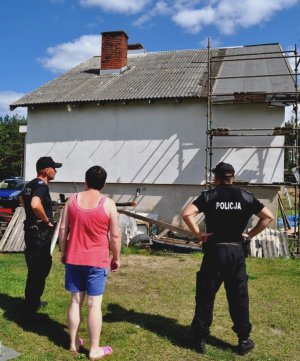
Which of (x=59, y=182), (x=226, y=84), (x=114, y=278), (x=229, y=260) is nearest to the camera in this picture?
(x=229, y=260)

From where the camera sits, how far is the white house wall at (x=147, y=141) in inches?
482

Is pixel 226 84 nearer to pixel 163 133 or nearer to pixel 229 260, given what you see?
pixel 163 133

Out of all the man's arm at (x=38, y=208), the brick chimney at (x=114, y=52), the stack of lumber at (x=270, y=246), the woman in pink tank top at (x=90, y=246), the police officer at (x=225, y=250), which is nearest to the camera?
the woman in pink tank top at (x=90, y=246)

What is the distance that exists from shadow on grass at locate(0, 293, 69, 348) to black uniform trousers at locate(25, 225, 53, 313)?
0.16 metres

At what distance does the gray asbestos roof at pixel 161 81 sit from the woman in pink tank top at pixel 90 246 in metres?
9.36

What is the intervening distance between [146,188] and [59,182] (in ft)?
11.0

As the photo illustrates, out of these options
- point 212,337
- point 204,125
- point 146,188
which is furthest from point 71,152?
point 212,337

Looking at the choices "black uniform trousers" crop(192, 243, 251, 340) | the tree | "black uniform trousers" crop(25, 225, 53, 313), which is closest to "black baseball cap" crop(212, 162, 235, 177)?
"black uniform trousers" crop(192, 243, 251, 340)

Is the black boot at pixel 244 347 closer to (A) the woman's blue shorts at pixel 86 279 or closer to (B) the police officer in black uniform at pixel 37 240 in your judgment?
(A) the woman's blue shorts at pixel 86 279

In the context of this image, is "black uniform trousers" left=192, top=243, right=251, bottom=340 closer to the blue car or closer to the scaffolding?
the scaffolding

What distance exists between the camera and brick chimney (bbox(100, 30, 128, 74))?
15.8 metres

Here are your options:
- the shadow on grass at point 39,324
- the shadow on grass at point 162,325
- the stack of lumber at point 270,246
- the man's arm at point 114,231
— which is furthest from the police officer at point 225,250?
the stack of lumber at point 270,246

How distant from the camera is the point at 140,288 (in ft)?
21.8

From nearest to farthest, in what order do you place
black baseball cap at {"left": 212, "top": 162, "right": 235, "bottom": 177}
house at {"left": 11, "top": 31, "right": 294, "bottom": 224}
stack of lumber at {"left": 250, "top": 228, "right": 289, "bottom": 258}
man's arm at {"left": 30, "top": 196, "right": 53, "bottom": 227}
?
black baseball cap at {"left": 212, "top": 162, "right": 235, "bottom": 177} < man's arm at {"left": 30, "top": 196, "right": 53, "bottom": 227} < stack of lumber at {"left": 250, "top": 228, "right": 289, "bottom": 258} < house at {"left": 11, "top": 31, "right": 294, "bottom": 224}
